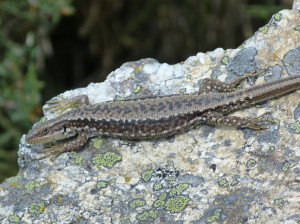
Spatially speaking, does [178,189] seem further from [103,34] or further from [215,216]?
[103,34]

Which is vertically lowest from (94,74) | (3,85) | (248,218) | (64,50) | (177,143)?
(248,218)

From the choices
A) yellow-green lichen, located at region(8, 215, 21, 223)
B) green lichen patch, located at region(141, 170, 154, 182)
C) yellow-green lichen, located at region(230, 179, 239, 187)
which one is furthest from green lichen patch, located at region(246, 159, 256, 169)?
yellow-green lichen, located at region(8, 215, 21, 223)

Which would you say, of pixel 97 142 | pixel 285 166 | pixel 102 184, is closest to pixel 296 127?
pixel 285 166

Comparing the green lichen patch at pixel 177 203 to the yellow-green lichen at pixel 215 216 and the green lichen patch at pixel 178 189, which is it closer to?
the green lichen patch at pixel 178 189

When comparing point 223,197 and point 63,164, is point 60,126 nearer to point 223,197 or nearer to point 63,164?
point 63,164

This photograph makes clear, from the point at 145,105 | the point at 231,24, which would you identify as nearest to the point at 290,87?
the point at 145,105

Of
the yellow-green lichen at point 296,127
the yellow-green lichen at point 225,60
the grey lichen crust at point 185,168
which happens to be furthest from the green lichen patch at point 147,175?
the yellow-green lichen at point 225,60

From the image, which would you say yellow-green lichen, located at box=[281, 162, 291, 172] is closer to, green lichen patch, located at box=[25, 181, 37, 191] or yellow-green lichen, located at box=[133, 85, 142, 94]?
yellow-green lichen, located at box=[133, 85, 142, 94]
